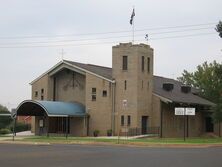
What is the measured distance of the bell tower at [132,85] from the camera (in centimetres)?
5831

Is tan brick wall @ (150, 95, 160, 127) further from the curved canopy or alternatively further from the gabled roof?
the curved canopy

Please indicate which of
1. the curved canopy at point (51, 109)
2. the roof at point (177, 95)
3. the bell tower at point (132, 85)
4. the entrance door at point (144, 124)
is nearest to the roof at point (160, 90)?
the roof at point (177, 95)

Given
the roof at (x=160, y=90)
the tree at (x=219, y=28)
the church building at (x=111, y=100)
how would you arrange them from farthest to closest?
1. the roof at (x=160, y=90)
2. the church building at (x=111, y=100)
3. the tree at (x=219, y=28)

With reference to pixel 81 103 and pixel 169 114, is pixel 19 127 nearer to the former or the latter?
pixel 81 103

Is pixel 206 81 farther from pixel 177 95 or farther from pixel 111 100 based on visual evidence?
pixel 111 100

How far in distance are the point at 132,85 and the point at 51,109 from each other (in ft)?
30.1

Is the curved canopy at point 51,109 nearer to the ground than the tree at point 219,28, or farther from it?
nearer to the ground

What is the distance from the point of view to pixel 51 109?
2270 inches

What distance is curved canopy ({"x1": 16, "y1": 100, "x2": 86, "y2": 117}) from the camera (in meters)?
57.6

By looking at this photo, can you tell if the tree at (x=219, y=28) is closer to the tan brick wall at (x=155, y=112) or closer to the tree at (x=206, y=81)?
the tan brick wall at (x=155, y=112)

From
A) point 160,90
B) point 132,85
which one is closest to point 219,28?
point 132,85

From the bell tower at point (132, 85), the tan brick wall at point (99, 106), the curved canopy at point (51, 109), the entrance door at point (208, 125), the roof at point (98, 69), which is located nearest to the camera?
the curved canopy at point (51, 109)

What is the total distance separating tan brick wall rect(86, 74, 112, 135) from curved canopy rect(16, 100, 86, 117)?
1292mm

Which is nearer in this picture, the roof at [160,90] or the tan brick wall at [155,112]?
the tan brick wall at [155,112]
